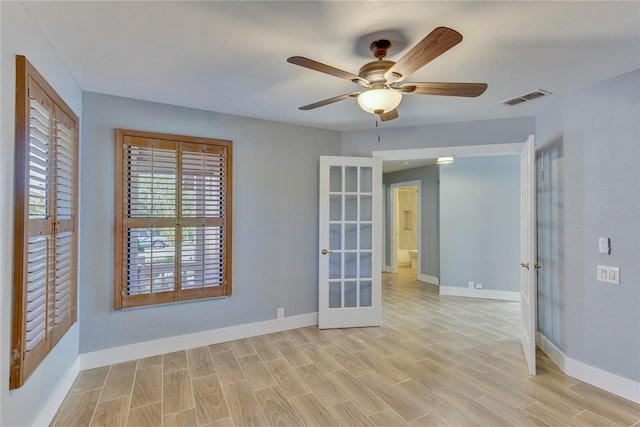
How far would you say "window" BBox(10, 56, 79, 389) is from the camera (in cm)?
163

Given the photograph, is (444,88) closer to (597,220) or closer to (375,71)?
(375,71)

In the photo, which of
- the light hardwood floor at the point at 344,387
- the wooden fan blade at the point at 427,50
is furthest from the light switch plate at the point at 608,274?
the wooden fan blade at the point at 427,50

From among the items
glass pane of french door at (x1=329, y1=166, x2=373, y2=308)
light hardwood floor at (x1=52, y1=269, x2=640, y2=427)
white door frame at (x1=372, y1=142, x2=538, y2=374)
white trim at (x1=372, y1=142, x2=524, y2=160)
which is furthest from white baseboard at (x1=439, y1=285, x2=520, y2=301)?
white trim at (x1=372, y1=142, x2=524, y2=160)

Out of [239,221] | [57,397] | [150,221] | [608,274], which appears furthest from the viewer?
[239,221]

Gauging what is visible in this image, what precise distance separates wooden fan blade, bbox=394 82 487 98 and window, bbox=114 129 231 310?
82.7 inches

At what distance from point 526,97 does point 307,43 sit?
217 cm

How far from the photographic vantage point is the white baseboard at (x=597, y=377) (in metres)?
2.32

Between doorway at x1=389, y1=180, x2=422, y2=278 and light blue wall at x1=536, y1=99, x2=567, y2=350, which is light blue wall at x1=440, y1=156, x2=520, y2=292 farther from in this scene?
light blue wall at x1=536, y1=99, x2=567, y2=350

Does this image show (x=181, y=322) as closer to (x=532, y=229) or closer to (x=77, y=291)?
(x=77, y=291)

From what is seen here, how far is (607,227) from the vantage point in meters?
2.47

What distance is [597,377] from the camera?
8.21 feet

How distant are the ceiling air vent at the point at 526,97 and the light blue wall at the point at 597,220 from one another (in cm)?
22

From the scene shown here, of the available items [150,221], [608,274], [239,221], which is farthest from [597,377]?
[150,221]

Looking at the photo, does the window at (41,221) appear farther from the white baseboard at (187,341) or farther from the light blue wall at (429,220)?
the light blue wall at (429,220)
